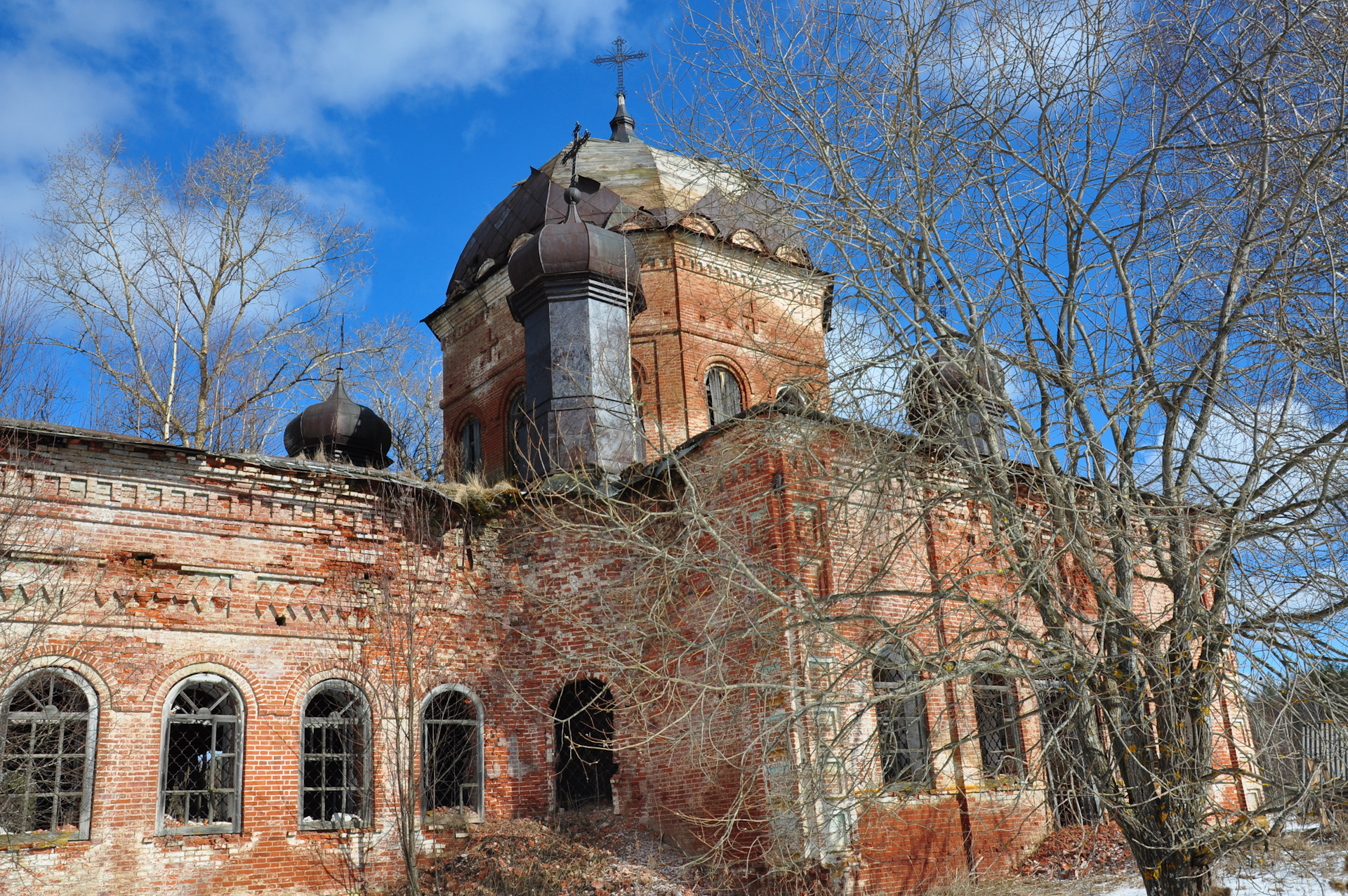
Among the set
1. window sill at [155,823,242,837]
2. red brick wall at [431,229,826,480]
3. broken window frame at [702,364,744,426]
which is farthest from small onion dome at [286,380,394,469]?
window sill at [155,823,242,837]

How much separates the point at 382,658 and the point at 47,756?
3.24 metres

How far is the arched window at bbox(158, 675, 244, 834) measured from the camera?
10367 mm

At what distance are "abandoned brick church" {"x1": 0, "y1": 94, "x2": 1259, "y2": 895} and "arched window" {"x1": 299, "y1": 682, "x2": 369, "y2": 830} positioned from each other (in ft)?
0.10

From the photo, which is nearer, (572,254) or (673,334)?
(572,254)

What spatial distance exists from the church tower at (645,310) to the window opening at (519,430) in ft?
0.11

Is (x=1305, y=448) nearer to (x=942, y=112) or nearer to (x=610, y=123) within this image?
(x=942, y=112)

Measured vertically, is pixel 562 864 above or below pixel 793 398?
below

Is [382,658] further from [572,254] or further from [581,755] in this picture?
[572,254]

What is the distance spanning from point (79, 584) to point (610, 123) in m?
14.0

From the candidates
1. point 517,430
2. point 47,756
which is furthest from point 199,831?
point 517,430

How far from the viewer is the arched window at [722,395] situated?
638 inches

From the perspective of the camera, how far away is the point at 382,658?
1175cm

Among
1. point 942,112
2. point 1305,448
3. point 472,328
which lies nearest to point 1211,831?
point 1305,448

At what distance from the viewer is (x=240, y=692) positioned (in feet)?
35.7
